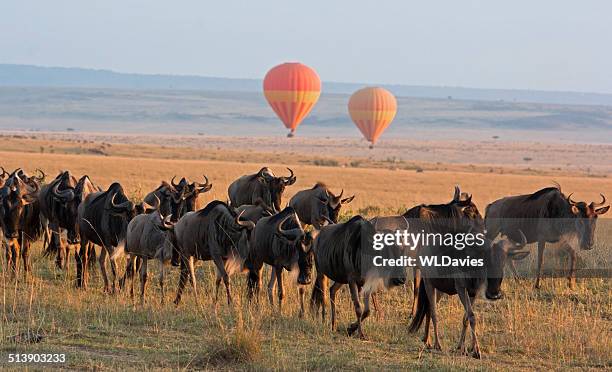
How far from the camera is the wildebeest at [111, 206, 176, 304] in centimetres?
1303

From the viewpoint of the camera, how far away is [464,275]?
34.3 feet

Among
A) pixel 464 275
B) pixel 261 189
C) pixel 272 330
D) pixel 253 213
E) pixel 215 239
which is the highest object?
pixel 261 189

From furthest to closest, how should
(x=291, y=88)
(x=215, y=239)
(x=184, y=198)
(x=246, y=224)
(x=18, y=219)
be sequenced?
(x=291, y=88), (x=184, y=198), (x=18, y=219), (x=215, y=239), (x=246, y=224)

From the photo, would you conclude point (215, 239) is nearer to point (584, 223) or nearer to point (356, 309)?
point (356, 309)

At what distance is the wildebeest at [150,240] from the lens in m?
13.0

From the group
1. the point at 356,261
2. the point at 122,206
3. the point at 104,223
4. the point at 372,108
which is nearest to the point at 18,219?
the point at 104,223

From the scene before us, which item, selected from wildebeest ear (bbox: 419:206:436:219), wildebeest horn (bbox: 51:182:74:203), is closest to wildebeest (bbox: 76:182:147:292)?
wildebeest horn (bbox: 51:182:74:203)

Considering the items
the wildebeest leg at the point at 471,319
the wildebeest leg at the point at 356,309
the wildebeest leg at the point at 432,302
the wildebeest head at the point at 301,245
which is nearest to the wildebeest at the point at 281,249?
the wildebeest head at the point at 301,245

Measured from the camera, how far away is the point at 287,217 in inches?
476

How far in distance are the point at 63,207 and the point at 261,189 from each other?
11.9 feet

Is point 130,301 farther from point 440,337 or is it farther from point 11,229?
point 440,337

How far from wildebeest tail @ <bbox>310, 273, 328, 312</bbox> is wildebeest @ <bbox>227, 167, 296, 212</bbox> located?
4.74 meters

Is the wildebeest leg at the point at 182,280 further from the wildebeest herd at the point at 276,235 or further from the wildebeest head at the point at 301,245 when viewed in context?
the wildebeest head at the point at 301,245

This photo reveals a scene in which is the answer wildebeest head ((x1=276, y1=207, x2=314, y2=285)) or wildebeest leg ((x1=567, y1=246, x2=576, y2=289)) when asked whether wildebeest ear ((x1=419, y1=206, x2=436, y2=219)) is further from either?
wildebeest leg ((x1=567, y1=246, x2=576, y2=289))
